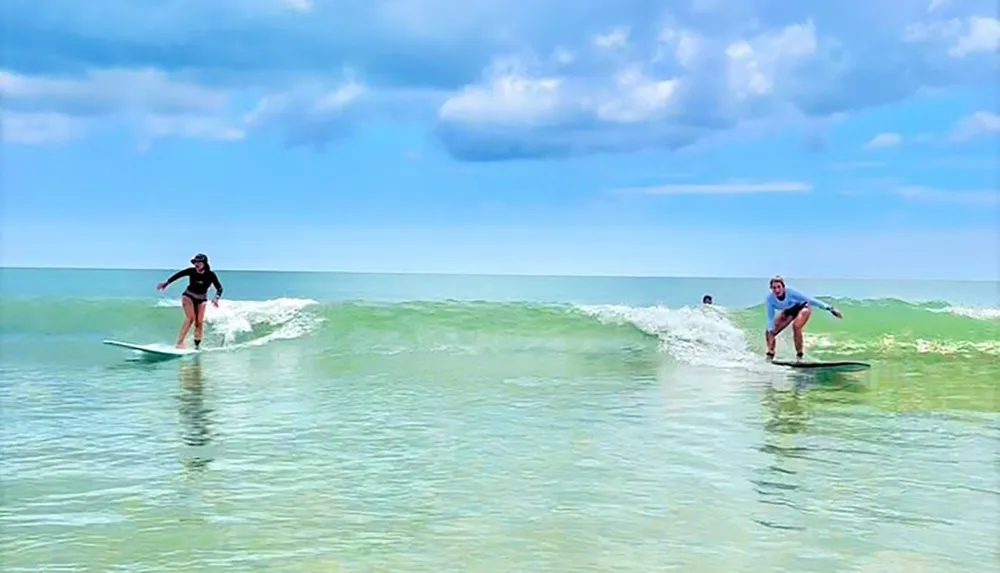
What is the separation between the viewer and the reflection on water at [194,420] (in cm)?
880

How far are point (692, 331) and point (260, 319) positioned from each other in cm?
1200

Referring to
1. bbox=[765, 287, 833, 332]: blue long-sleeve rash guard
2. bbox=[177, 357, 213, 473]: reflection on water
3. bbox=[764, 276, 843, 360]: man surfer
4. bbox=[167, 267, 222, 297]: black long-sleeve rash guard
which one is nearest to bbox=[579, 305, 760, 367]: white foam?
bbox=[764, 276, 843, 360]: man surfer

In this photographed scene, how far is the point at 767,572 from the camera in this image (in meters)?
5.61

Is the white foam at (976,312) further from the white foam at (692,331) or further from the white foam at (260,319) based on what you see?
the white foam at (260,319)

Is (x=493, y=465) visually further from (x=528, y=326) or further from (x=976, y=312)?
(x=976, y=312)

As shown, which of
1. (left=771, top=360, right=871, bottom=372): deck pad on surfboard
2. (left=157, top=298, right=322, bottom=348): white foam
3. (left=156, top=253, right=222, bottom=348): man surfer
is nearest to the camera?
(left=771, top=360, right=871, bottom=372): deck pad on surfboard

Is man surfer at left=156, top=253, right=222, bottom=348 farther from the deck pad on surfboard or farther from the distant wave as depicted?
the deck pad on surfboard

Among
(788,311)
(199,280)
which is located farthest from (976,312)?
(199,280)

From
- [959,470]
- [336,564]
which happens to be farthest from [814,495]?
[336,564]

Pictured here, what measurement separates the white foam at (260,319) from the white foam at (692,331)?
8.62 m

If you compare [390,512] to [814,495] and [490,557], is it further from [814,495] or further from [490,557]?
[814,495]

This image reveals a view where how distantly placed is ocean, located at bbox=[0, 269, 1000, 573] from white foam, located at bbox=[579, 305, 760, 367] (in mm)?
1125

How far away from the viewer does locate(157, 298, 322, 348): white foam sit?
974 inches

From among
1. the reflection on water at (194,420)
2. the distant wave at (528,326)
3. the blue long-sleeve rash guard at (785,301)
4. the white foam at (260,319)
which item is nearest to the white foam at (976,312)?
the distant wave at (528,326)
